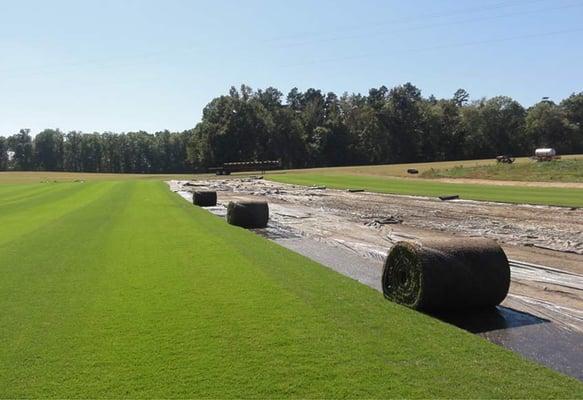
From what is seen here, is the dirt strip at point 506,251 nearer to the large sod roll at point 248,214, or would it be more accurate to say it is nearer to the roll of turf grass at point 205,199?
the large sod roll at point 248,214

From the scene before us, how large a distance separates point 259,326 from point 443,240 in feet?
9.83

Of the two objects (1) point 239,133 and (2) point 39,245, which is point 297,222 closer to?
(2) point 39,245

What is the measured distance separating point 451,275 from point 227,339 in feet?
10.3

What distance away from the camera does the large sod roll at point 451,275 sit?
755 cm

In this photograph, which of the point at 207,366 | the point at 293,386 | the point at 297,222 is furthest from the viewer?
the point at 297,222

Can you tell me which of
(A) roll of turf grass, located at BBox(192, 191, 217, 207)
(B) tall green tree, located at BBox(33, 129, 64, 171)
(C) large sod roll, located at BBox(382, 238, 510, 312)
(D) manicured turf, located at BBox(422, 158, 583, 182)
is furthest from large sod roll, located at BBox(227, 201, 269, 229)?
(B) tall green tree, located at BBox(33, 129, 64, 171)

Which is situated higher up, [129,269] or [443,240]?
[443,240]

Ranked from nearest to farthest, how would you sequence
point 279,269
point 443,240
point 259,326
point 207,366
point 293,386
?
1. point 293,386
2. point 207,366
3. point 259,326
4. point 443,240
5. point 279,269

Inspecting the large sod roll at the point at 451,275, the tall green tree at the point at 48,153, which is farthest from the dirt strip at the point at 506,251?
the tall green tree at the point at 48,153

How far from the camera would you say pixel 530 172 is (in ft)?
155

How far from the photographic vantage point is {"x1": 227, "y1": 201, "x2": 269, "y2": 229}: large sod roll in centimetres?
1878

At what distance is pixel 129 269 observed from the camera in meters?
10.8

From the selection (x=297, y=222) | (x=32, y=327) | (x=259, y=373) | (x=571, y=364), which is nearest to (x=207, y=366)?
(x=259, y=373)

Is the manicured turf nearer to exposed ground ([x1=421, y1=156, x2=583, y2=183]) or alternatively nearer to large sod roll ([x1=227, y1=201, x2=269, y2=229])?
exposed ground ([x1=421, y1=156, x2=583, y2=183])
